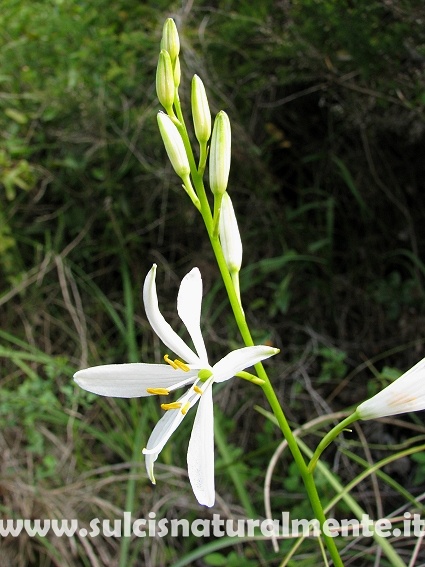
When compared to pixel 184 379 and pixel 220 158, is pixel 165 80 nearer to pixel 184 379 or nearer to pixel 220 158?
pixel 220 158

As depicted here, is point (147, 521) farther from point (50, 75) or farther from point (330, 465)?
point (50, 75)

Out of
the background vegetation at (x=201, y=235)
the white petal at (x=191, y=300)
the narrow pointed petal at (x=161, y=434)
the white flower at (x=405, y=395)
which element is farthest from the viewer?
the background vegetation at (x=201, y=235)

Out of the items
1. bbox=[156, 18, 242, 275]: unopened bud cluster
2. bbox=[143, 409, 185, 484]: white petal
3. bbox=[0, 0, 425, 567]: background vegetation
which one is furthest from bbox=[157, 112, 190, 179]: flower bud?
bbox=[0, 0, 425, 567]: background vegetation

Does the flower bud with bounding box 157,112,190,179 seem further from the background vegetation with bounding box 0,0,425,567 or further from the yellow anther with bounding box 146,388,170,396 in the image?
the background vegetation with bounding box 0,0,425,567

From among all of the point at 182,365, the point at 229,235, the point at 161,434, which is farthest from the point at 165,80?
the point at 161,434

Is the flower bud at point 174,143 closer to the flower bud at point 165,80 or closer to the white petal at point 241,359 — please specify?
the flower bud at point 165,80

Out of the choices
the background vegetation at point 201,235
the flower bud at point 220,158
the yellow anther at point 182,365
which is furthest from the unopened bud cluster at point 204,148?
the background vegetation at point 201,235
